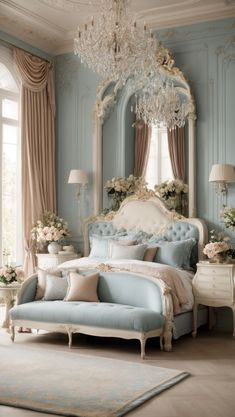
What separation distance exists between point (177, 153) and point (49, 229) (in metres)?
2.00

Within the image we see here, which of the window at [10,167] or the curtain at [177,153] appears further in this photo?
the window at [10,167]

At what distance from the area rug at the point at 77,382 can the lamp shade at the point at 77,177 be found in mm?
2971

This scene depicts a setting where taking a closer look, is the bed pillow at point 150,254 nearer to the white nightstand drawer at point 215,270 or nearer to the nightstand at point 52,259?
the white nightstand drawer at point 215,270

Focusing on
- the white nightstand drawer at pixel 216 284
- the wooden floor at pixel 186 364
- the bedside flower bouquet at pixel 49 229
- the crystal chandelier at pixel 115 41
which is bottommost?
the wooden floor at pixel 186 364

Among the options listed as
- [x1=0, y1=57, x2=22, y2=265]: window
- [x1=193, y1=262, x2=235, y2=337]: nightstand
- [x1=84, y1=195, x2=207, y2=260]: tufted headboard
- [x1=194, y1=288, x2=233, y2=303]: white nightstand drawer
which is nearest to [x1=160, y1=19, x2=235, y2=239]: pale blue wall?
[x1=84, y1=195, x2=207, y2=260]: tufted headboard

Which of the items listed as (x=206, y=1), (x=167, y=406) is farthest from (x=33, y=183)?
(x=167, y=406)

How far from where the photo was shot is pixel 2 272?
6691 mm

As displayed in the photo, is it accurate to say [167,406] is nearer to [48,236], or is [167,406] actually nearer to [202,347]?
[202,347]

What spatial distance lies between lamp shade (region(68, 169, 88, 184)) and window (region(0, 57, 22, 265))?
0.73m

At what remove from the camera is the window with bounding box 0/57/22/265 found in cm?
788

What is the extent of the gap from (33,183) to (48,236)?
85 centimetres

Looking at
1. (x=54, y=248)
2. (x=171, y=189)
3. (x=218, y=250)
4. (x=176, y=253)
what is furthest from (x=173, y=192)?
(x=54, y=248)

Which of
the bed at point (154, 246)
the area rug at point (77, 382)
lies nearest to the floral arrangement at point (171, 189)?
the bed at point (154, 246)

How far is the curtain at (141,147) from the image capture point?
26.0ft
